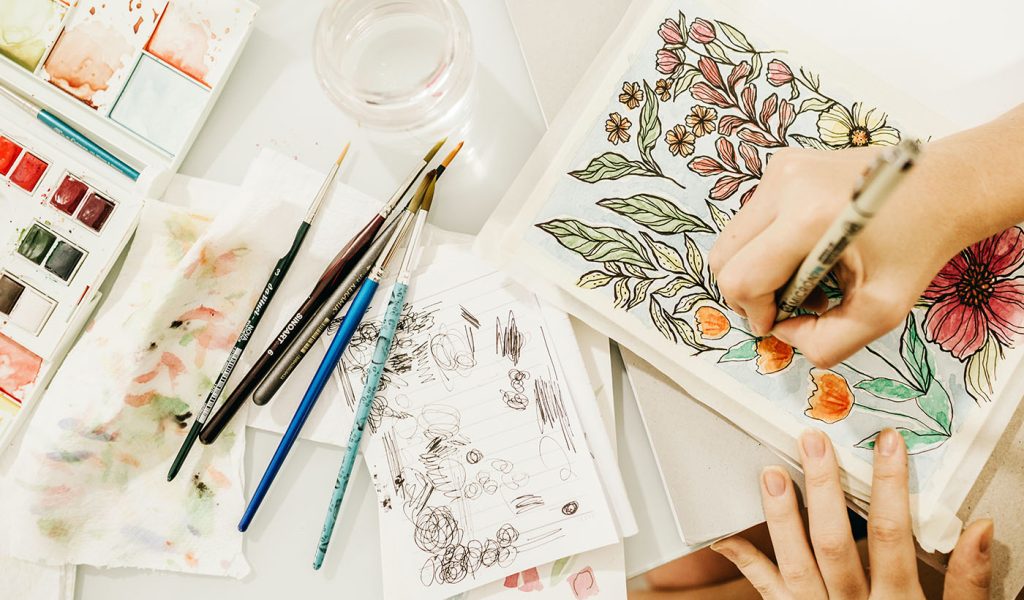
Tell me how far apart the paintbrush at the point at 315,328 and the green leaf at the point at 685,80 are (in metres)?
0.21

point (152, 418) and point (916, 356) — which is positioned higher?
point (916, 356)

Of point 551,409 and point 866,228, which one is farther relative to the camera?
point 551,409

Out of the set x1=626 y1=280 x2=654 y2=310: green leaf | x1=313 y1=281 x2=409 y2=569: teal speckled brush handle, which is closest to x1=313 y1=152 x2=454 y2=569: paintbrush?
x1=313 y1=281 x2=409 y2=569: teal speckled brush handle

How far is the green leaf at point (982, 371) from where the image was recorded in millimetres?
552

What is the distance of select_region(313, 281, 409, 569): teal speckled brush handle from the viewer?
1.97 feet

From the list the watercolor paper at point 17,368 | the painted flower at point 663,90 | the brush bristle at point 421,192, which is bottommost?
the watercolor paper at point 17,368

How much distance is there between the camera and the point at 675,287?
0.58 metres

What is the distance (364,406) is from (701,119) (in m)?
0.41

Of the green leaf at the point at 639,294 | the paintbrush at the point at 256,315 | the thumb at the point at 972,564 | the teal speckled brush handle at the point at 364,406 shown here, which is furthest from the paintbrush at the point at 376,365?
the thumb at the point at 972,564

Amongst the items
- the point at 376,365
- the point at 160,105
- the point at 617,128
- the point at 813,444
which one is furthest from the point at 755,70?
the point at 160,105

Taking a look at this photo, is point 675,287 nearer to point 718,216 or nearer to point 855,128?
point 718,216

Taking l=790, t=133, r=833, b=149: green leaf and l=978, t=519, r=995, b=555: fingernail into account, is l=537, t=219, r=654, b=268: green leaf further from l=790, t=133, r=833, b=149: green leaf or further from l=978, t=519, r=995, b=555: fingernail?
l=978, t=519, r=995, b=555: fingernail

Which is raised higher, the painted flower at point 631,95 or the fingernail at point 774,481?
the painted flower at point 631,95

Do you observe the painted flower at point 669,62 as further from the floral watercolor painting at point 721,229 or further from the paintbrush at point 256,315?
the paintbrush at point 256,315
